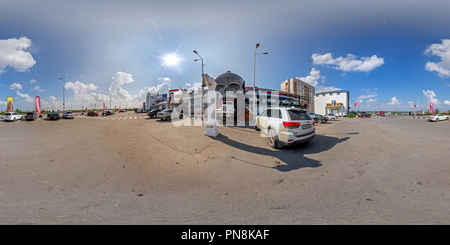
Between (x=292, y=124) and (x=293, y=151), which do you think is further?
(x=293, y=151)

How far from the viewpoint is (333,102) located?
59688 mm

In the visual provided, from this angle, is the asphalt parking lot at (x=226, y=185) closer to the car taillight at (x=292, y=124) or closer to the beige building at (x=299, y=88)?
the car taillight at (x=292, y=124)

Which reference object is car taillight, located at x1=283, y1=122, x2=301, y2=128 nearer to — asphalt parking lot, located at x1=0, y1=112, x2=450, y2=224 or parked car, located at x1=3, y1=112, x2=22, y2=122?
asphalt parking lot, located at x1=0, y1=112, x2=450, y2=224

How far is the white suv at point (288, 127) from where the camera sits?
6367 millimetres

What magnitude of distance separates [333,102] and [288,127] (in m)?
65.7

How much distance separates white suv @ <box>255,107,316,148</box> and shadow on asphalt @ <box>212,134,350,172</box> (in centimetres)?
42

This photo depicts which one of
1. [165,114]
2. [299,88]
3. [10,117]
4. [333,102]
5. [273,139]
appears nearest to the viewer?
[273,139]

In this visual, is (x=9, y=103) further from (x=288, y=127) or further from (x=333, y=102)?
(x=333, y=102)

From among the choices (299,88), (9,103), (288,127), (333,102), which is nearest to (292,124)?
(288,127)

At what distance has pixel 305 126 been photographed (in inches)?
264

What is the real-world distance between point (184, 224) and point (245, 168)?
2658 millimetres

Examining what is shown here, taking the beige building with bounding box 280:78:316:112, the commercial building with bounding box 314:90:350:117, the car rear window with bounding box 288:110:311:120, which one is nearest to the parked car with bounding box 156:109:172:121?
the car rear window with bounding box 288:110:311:120

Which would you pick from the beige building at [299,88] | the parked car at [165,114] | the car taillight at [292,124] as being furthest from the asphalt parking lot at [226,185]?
the beige building at [299,88]

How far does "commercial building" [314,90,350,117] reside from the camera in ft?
196
